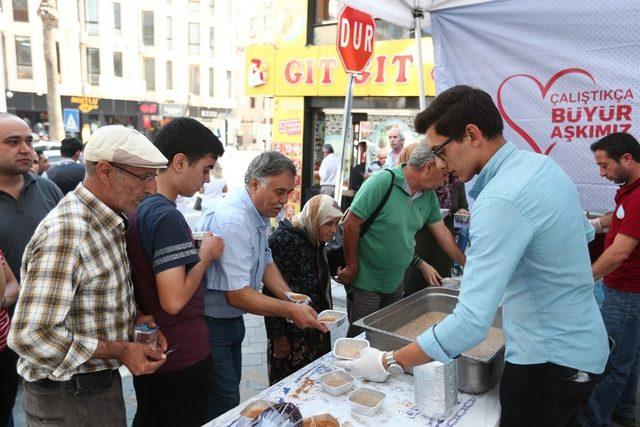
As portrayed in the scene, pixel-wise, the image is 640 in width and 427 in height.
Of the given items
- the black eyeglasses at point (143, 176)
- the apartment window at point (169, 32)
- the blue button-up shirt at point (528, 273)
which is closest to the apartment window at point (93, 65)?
→ the apartment window at point (169, 32)

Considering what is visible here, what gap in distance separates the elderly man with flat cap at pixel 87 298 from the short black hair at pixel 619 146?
2.46 m

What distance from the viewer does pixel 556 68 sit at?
2877 mm

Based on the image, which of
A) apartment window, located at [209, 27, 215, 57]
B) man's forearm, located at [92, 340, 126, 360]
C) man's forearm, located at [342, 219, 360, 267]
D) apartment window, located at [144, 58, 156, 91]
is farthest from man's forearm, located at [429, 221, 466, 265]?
apartment window, located at [209, 27, 215, 57]

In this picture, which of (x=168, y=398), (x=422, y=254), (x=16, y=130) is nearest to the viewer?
(x=168, y=398)

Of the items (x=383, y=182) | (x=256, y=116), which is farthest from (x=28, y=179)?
(x=256, y=116)

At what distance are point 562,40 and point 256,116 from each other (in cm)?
4113

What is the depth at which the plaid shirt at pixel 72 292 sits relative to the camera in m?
1.32

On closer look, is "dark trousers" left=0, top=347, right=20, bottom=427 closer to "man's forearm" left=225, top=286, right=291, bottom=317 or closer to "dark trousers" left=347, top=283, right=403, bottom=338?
"man's forearm" left=225, top=286, right=291, bottom=317

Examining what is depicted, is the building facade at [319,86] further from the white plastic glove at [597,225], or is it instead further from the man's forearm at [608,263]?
the man's forearm at [608,263]

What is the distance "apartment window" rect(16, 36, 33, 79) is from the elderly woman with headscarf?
2643cm

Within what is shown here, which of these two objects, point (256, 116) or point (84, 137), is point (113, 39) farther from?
point (256, 116)

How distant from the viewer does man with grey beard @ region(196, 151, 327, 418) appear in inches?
77.4

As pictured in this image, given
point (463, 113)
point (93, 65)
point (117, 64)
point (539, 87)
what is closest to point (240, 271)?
point (463, 113)

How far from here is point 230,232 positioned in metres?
1.95
